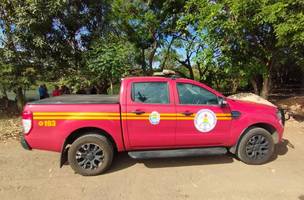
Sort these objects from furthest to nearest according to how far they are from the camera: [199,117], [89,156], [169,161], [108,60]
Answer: [108,60] → [169,161] → [199,117] → [89,156]

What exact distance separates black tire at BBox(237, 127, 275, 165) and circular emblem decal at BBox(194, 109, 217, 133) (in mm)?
768

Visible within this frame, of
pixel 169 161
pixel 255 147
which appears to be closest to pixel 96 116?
pixel 169 161

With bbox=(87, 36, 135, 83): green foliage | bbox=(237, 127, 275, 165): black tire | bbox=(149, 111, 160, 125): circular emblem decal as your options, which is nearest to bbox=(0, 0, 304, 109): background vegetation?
bbox=(87, 36, 135, 83): green foliage

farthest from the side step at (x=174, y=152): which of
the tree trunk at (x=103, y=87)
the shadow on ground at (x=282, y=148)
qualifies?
the tree trunk at (x=103, y=87)

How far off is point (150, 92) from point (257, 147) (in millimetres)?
2415

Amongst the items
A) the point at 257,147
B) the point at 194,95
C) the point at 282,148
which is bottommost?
the point at 282,148

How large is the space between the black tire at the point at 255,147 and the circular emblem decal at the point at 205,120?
0.77 m

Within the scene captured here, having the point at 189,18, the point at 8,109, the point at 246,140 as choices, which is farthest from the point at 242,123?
the point at 8,109

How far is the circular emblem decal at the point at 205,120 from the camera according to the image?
5258 millimetres

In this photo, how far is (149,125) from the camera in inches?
201

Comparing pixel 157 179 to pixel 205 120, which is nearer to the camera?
pixel 157 179

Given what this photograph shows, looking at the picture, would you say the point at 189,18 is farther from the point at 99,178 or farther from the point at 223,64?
the point at 99,178

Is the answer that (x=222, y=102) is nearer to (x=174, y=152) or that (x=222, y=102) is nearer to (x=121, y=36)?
(x=174, y=152)

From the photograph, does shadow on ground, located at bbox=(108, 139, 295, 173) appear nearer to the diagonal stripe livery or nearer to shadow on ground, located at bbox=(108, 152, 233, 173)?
shadow on ground, located at bbox=(108, 152, 233, 173)
